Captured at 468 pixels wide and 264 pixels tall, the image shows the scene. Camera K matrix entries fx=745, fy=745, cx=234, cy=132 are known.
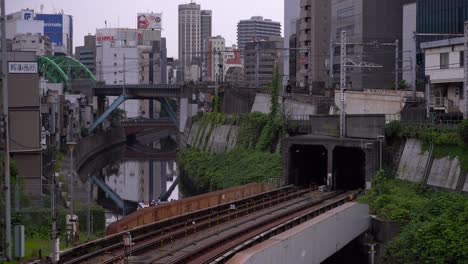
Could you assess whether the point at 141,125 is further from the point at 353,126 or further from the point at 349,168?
the point at 353,126

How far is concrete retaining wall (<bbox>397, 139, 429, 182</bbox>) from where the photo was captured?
35625mm

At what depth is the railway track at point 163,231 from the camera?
859 inches

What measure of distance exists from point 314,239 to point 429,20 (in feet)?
151

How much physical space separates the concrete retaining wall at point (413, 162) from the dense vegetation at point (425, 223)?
1417mm

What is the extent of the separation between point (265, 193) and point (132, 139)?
9410 centimetres

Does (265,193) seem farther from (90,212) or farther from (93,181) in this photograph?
(93,181)

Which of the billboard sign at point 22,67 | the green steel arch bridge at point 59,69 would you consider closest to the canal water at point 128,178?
the green steel arch bridge at point 59,69

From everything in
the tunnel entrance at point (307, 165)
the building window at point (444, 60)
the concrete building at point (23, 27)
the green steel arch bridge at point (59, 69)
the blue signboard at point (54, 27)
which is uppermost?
the blue signboard at point (54, 27)

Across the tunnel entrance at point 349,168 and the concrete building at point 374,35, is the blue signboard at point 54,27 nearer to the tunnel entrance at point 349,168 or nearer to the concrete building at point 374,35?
the concrete building at point 374,35

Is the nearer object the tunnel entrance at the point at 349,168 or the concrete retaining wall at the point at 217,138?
the tunnel entrance at the point at 349,168

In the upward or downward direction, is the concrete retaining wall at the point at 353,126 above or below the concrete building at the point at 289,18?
below

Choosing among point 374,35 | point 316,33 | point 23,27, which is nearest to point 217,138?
point 374,35

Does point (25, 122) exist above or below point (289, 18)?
below

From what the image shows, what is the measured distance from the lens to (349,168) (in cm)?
4653
